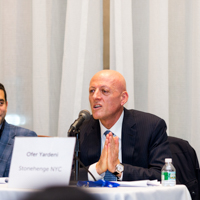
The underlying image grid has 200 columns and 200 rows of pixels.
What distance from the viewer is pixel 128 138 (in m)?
2.23

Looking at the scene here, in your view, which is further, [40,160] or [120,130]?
[120,130]

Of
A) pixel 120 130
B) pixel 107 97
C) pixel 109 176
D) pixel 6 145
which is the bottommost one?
pixel 109 176

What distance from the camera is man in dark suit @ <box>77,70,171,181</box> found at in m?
2.18

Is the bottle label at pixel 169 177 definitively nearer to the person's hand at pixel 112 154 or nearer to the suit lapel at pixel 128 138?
the person's hand at pixel 112 154

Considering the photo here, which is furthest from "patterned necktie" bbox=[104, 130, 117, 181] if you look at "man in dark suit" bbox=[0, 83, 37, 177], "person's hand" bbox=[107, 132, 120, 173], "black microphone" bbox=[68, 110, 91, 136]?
"man in dark suit" bbox=[0, 83, 37, 177]

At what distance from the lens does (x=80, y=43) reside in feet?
10.2

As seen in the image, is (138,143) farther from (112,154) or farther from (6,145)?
(6,145)

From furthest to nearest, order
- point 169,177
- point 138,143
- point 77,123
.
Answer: point 138,143 → point 77,123 → point 169,177

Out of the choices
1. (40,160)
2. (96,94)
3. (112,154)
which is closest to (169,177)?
(112,154)

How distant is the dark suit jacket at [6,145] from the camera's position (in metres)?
2.46

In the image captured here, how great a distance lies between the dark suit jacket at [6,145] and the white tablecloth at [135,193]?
1.09m

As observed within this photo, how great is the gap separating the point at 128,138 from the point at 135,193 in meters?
0.89

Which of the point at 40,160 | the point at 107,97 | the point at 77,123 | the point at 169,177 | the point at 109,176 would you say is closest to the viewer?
the point at 40,160

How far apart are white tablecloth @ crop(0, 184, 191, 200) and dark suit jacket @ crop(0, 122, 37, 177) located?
109 cm
